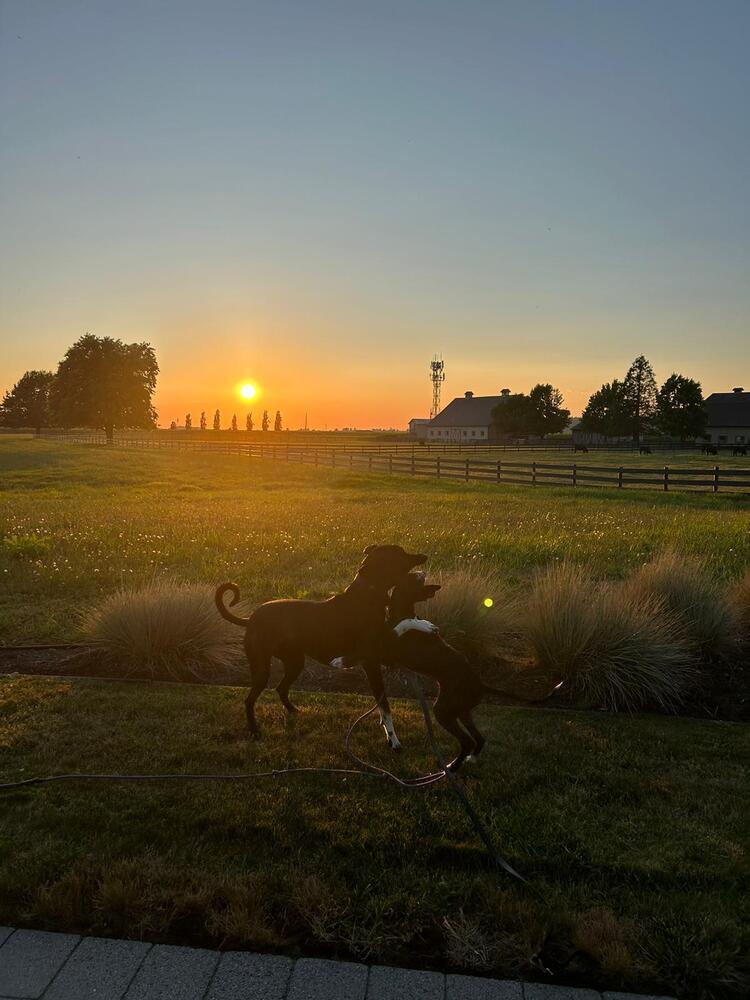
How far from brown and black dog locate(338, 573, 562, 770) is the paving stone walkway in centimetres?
152

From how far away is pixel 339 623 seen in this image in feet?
13.8

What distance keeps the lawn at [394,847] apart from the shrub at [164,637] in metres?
1.08

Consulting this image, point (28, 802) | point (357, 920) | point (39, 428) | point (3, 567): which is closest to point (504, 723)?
point (357, 920)

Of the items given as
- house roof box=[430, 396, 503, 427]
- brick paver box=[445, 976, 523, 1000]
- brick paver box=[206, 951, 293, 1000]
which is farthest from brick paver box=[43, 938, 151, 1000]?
house roof box=[430, 396, 503, 427]

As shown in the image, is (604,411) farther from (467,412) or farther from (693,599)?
(693,599)

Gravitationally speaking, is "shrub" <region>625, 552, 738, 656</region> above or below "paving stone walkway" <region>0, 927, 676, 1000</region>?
above

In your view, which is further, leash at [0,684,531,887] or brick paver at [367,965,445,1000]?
leash at [0,684,531,887]

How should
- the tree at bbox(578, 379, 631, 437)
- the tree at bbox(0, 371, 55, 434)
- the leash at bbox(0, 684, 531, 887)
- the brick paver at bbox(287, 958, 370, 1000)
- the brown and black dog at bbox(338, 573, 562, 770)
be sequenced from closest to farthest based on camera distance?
1. the brick paver at bbox(287, 958, 370, 1000)
2. the leash at bbox(0, 684, 531, 887)
3. the brown and black dog at bbox(338, 573, 562, 770)
4. the tree at bbox(578, 379, 631, 437)
5. the tree at bbox(0, 371, 55, 434)

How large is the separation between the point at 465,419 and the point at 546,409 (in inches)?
1003

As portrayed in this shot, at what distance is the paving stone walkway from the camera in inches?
94.6

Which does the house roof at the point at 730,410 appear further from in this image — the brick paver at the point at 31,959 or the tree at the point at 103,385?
the brick paver at the point at 31,959

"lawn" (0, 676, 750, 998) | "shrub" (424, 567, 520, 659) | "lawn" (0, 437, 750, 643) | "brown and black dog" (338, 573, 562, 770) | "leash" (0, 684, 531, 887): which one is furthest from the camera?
"lawn" (0, 437, 750, 643)

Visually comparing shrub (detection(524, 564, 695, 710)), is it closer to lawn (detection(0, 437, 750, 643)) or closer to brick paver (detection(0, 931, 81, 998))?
lawn (detection(0, 437, 750, 643))

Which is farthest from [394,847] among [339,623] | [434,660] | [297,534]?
[297,534]
